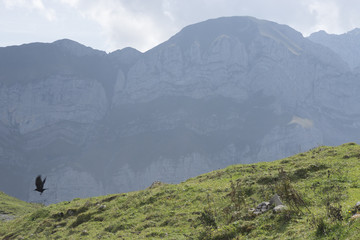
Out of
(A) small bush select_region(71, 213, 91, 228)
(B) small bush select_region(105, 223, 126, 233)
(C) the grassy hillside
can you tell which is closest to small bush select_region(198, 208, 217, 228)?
(C) the grassy hillside

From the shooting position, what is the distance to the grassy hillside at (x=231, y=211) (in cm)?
1181

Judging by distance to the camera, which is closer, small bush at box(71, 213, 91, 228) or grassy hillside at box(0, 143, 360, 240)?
grassy hillside at box(0, 143, 360, 240)

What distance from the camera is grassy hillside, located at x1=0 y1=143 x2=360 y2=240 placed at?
11812mm

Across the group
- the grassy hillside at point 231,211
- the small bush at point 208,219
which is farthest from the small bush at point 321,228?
the small bush at point 208,219

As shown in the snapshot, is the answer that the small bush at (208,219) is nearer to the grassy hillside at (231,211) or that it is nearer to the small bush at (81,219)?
the grassy hillside at (231,211)

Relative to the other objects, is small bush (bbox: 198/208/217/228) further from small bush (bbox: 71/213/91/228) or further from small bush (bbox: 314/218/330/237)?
small bush (bbox: 71/213/91/228)

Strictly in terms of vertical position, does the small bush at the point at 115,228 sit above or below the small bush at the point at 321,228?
above

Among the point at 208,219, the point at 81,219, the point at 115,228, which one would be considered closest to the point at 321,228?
the point at 208,219

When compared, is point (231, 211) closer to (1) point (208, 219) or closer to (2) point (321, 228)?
(1) point (208, 219)

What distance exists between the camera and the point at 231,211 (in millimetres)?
16109

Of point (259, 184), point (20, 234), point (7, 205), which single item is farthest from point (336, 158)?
point (7, 205)

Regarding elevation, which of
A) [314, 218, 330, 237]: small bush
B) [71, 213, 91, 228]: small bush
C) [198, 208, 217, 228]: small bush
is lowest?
[314, 218, 330, 237]: small bush

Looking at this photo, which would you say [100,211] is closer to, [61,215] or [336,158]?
[61,215]

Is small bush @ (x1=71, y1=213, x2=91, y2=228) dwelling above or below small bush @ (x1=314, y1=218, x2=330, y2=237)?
above
